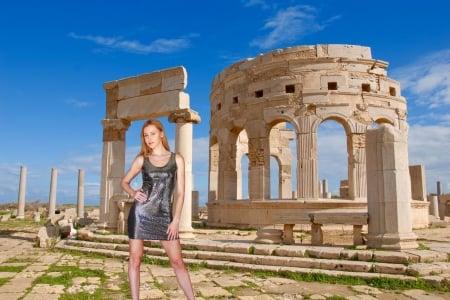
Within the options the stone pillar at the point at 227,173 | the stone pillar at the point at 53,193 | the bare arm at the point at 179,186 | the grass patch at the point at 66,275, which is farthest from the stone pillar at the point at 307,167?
the stone pillar at the point at 53,193

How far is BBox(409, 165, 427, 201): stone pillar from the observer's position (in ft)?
68.9

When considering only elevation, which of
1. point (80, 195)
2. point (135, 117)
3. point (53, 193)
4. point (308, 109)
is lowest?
point (80, 195)

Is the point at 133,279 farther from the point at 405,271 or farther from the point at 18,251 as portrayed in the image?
the point at 18,251

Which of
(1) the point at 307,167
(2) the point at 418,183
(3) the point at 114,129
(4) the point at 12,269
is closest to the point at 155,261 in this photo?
(4) the point at 12,269

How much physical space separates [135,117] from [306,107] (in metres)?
7.28

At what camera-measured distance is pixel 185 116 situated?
10.8 m

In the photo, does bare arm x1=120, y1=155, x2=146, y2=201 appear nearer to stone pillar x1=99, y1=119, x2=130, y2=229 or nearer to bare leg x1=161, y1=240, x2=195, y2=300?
bare leg x1=161, y1=240, x2=195, y2=300

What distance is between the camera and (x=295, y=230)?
15.4m

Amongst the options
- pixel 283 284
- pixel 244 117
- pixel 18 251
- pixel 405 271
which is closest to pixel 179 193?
pixel 283 284

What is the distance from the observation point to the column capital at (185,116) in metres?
10.8

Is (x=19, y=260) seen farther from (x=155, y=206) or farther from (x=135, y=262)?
(x=155, y=206)

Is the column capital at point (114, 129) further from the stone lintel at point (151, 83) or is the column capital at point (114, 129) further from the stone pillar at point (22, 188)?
the stone pillar at point (22, 188)

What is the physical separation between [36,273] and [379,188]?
6986 mm

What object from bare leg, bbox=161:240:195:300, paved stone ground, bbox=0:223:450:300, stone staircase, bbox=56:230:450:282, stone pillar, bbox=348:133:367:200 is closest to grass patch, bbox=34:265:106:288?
paved stone ground, bbox=0:223:450:300
